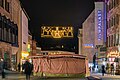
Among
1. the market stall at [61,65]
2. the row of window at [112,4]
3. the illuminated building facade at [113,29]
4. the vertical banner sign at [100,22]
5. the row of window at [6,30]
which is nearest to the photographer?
the market stall at [61,65]

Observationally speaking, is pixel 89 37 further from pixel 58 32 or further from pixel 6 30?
pixel 6 30

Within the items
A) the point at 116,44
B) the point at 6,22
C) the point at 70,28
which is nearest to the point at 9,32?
the point at 6,22

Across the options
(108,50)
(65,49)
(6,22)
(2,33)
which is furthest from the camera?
(65,49)

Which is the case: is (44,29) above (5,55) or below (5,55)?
above

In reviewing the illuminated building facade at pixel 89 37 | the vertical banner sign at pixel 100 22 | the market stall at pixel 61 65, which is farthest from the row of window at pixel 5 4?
the illuminated building facade at pixel 89 37

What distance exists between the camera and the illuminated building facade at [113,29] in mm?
56472

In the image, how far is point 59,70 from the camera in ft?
133

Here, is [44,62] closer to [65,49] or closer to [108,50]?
[108,50]

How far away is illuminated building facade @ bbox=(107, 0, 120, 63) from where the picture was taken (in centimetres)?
5647

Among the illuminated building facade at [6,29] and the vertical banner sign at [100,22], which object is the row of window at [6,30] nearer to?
the illuminated building facade at [6,29]

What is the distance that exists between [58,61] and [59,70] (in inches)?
39.2

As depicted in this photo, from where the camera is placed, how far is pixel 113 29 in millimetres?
60344

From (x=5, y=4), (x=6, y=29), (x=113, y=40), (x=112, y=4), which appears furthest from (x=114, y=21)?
(x=6, y=29)

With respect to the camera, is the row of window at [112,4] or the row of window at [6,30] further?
the row of window at [112,4]
